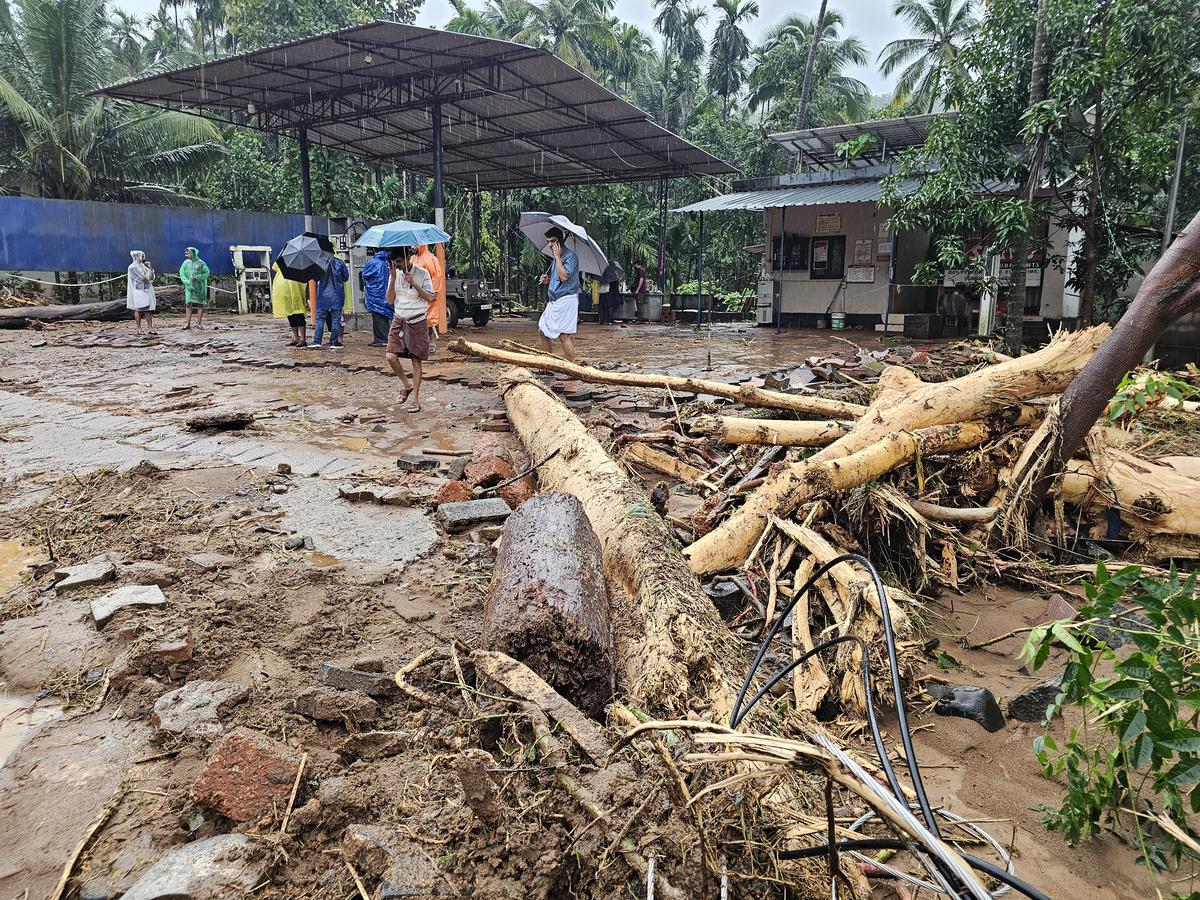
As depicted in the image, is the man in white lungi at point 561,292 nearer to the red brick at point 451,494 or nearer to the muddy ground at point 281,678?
the muddy ground at point 281,678

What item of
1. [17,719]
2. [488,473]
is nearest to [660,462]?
[488,473]

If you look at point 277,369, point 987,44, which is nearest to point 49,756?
point 277,369

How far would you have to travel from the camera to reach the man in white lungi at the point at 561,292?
373 inches

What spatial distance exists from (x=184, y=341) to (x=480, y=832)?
15258 millimetres

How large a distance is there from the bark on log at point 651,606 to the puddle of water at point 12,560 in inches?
111

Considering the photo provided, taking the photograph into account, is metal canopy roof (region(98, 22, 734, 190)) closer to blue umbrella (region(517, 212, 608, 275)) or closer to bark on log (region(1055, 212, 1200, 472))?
blue umbrella (region(517, 212, 608, 275))

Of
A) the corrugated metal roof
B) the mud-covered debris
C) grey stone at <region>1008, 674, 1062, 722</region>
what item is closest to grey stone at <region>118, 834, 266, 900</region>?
the mud-covered debris

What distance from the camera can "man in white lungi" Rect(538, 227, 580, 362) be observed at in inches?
373

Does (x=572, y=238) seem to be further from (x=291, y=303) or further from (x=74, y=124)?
(x=74, y=124)

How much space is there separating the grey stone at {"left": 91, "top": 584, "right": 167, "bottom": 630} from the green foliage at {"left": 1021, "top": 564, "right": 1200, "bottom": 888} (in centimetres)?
344

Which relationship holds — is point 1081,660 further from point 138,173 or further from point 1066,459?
point 138,173

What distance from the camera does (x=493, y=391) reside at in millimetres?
9562

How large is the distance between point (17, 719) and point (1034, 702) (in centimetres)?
375

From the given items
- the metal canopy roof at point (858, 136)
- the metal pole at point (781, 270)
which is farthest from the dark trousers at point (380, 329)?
the metal canopy roof at point (858, 136)
